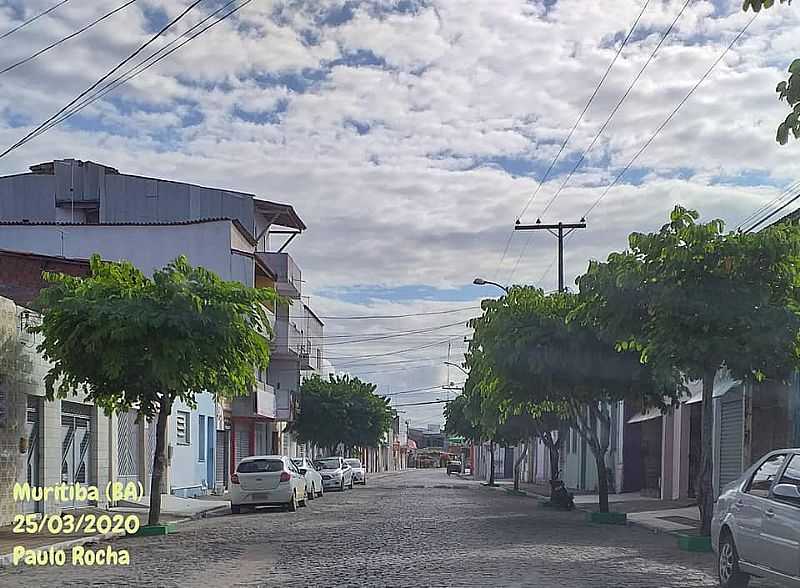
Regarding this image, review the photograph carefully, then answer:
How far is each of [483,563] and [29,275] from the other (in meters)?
21.9

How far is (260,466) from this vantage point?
94.0ft

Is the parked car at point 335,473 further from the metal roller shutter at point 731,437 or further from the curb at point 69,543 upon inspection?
the curb at point 69,543

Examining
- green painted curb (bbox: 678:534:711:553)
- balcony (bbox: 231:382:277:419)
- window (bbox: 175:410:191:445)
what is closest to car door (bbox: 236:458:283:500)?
window (bbox: 175:410:191:445)

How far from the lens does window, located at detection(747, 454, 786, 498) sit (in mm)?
11523

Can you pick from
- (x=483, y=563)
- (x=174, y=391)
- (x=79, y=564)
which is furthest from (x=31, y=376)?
(x=483, y=563)

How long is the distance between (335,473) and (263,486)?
783 inches

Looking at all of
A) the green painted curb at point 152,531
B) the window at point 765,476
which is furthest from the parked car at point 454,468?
the window at point 765,476

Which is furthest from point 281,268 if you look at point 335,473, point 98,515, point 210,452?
point 98,515

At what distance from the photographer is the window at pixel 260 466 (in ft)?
93.5

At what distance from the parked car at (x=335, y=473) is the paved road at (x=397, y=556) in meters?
23.0

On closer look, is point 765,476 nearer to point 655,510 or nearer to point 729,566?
point 729,566

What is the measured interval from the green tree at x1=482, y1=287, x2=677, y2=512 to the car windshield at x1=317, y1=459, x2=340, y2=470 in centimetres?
2429

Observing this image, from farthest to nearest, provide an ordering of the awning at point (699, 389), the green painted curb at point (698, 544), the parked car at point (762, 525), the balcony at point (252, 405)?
the balcony at point (252, 405) < the awning at point (699, 389) < the green painted curb at point (698, 544) < the parked car at point (762, 525)

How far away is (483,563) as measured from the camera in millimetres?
14742
